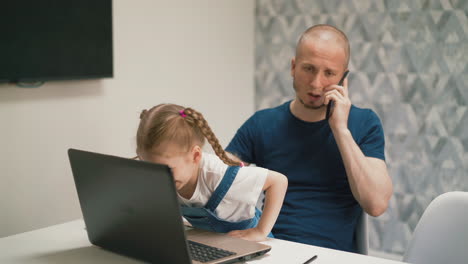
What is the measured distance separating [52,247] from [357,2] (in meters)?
2.17

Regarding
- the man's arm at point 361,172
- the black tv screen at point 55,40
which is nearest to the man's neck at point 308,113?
the man's arm at point 361,172

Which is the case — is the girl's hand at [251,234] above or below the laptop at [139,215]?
below

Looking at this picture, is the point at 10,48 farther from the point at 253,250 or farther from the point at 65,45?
the point at 253,250

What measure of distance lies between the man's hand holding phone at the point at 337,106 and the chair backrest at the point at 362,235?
12.9 inches

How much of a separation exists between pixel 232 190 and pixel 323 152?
0.64 metres

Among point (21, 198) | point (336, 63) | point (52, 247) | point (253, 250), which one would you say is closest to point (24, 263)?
point (52, 247)

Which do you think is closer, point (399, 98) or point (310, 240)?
point (310, 240)

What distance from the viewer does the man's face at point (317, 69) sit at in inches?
84.2

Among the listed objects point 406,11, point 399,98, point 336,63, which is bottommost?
point 399,98

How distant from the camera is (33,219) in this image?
228 centimetres

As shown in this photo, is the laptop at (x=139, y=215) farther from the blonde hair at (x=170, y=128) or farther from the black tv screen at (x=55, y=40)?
the black tv screen at (x=55, y=40)

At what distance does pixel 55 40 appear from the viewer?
2225 millimetres

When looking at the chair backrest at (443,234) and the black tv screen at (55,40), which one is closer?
the chair backrest at (443,234)

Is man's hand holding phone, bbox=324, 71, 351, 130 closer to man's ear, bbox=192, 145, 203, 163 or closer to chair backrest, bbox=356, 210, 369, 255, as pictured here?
chair backrest, bbox=356, 210, 369, 255
